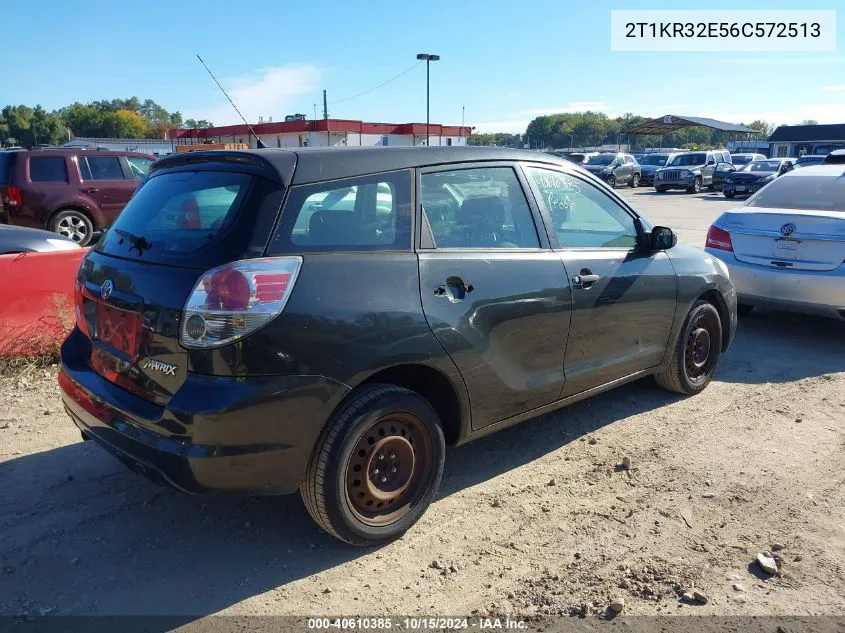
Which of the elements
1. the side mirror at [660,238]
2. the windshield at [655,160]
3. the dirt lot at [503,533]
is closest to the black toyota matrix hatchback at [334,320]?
the dirt lot at [503,533]

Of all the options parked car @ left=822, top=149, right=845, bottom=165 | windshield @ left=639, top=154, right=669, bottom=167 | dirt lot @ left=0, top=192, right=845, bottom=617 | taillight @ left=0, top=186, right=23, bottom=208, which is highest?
windshield @ left=639, top=154, right=669, bottom=167

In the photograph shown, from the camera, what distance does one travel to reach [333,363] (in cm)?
281

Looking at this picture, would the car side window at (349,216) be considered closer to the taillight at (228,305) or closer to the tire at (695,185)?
the taillight at (228,305)

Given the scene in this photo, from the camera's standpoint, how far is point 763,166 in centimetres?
2875

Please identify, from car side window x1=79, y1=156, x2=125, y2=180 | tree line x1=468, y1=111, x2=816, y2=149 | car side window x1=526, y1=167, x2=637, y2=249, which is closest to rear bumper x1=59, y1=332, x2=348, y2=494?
car side window x1=526, y1=167, x2=637, y2=249

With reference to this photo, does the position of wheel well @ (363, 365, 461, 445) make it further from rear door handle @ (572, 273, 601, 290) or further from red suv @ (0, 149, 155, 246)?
red suv @ (0, 149, 155, 246)

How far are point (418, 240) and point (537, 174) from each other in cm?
109

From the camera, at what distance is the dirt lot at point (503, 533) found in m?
2.83

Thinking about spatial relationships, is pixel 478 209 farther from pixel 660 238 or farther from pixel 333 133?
pixel 333 133

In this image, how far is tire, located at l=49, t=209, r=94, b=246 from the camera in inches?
490

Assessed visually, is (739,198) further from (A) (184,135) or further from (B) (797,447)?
(A) (184,135)

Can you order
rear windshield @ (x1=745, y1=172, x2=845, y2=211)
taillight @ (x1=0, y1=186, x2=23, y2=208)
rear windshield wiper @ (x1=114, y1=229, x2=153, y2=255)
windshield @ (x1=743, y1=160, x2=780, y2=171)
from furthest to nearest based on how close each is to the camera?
1. windshield @ (x1=743, y1=160, x2=780, y2=171)
2. taillight @ (x1=0, y1=186, x2=23, y2=208)
3. rear windshield @ (x1=745, y1=172, x2=845, y2=211)
4. rear windshield wiper @ (x1=114, y1=229, x2=153, y2=255)

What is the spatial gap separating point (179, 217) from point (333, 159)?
0.75 m

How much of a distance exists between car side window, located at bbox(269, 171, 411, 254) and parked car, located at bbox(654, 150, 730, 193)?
30912 millimetres
